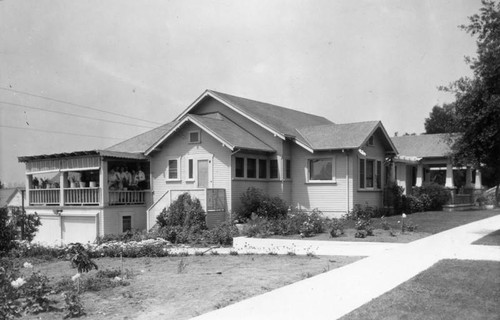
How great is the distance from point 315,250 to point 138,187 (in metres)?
14.6

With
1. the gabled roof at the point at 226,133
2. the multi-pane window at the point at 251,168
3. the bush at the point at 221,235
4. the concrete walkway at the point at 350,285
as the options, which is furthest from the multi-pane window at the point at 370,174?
the concrete walkway at the point at 350,285

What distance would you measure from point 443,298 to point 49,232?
23.9 m

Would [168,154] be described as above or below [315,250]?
above

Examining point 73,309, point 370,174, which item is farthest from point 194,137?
point 73,309

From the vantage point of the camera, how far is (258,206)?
24969 mm

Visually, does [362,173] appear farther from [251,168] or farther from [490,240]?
[490,240]

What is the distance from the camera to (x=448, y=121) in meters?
19.7

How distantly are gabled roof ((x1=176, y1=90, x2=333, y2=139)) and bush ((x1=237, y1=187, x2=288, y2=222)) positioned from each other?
3.43 meters

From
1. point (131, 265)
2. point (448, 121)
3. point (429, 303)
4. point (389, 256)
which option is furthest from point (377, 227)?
point (429, 303)

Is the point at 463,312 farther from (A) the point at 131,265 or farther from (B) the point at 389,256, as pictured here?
(A) the point at 131,265

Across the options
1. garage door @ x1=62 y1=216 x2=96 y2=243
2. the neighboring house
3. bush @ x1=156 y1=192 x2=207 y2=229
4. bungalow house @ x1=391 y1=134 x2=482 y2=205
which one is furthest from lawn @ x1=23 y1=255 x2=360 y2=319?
bungalow house @ x1=391 y1=134 x2=482 y2=205

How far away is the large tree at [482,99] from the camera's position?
1719 centimetres

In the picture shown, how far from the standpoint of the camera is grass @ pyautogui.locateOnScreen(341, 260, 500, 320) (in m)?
7.88

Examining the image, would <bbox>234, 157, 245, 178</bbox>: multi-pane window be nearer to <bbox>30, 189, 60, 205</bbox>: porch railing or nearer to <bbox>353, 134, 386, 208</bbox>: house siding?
<bbox>353, 134, 386, 208</bbox>: house siding
